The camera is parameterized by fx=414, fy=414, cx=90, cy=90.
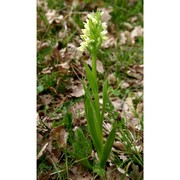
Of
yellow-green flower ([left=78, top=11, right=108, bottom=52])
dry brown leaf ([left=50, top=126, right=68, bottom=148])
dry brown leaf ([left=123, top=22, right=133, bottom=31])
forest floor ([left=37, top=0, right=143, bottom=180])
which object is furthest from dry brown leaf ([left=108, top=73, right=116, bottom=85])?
yellow-green flower ([left=78, top=11, right=108, bottom=52])

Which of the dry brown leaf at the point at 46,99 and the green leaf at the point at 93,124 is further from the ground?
the green leaf at the point at 93,124

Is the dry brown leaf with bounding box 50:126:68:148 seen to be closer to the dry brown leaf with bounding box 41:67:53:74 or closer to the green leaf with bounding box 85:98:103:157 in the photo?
the green leaf with bounding box 85:98:103:157

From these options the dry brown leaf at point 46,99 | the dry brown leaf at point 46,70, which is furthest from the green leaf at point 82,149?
the dry brown leaf at point 46,70

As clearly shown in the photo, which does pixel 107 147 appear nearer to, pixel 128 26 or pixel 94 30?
pixel 94 30

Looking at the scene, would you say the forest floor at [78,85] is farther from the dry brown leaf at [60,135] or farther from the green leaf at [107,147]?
the green leaf at [107,147]

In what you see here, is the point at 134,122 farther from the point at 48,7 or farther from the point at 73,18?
the point at 48,7
